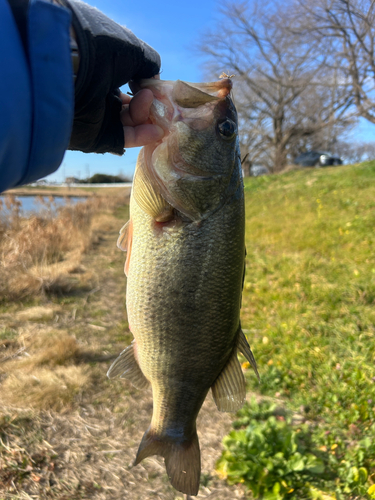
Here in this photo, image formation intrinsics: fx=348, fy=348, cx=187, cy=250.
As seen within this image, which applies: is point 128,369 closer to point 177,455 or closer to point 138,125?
point 177,455

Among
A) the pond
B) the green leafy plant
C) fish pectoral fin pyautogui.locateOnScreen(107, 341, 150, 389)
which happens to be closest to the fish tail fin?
fish pectoral fin pyautogui.locateOnScreen(107, 341, 150, 389)

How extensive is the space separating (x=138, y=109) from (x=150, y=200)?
1.43 ft

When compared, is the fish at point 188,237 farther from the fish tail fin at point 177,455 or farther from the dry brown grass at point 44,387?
the dry brown grass at point 44,387

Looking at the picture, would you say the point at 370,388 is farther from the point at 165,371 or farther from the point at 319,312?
the point at 165,371

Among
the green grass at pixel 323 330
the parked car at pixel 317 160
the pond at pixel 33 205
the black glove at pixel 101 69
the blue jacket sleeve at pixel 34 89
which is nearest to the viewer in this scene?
the blue jacket sleeve at pixel 34 89

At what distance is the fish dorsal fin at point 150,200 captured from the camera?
1.63m

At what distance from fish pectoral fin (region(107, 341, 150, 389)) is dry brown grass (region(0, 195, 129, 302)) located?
4.42 meters

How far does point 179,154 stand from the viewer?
1.63m

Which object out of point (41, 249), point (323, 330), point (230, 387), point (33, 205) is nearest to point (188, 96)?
point (230, 387)

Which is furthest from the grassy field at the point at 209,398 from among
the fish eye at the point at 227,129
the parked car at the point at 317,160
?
the parked car at the point at 317,160

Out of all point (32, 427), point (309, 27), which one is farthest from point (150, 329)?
point (309, 27)

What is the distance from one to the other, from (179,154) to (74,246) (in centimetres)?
836

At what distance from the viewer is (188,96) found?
5.22 feet

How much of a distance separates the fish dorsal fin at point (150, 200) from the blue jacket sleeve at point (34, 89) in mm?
468
